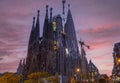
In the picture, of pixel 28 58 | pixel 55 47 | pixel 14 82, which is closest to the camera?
pixel 14 82

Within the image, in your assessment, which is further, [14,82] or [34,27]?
[34,27]

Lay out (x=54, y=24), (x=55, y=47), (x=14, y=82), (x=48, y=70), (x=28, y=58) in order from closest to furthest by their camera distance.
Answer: (x=14, y=82) < (x=48, y=70) < (x=55, y=47) < (x=28, y=58) < (x=54, y=24)

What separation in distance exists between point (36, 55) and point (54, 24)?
2675 centimetres

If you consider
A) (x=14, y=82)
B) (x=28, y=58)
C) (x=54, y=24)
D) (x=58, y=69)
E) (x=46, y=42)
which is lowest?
(x=14, y=82)

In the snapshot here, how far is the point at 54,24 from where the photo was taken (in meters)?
139

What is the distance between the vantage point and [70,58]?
127 meters

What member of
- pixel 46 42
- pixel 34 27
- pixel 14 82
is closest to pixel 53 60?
pixel 46 42

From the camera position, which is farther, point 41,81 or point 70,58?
point 70,58

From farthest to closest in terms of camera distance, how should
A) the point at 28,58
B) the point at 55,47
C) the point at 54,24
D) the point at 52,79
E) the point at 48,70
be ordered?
the point at 54,24, the point at 28,58, the point at 55,47, the point at 48,70, the point at 52,79

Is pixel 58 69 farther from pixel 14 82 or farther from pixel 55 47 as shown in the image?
pixel 14 82

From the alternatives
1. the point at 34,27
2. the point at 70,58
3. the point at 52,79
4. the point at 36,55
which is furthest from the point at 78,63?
the point at 52,79

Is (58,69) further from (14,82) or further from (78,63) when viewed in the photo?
(14,82)

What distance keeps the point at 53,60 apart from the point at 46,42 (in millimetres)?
14078

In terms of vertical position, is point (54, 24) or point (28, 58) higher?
point (54, 24)
